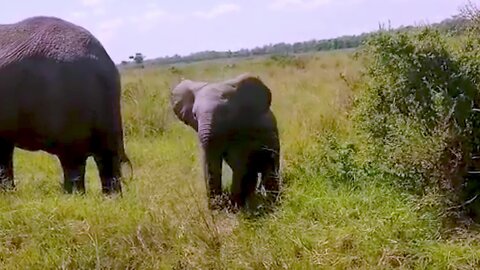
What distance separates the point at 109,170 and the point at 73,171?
311 millimetres

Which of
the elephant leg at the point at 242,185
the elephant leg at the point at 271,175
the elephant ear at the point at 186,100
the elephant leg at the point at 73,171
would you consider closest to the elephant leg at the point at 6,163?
the elephant leg at the point at 73,171

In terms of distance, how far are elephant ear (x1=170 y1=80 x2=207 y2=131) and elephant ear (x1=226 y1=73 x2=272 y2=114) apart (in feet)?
1.87

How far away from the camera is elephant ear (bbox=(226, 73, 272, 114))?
6.79m

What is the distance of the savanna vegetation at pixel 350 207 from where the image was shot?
5.29 m

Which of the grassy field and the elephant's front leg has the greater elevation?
the elephant's front leg

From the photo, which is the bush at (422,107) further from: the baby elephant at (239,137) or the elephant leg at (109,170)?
the elephant leg at (109,170)

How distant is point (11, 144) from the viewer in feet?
23.4

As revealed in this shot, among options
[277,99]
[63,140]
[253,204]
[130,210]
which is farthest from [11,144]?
[277,99]

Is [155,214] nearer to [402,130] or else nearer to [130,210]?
[130,210]

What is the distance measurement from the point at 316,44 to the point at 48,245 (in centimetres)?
4213

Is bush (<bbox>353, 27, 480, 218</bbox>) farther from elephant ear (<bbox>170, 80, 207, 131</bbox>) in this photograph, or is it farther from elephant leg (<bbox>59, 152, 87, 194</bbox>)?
elephant leg (<bbox>59, 152, 87, 194</bbox>)

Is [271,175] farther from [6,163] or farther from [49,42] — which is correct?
[6,163]

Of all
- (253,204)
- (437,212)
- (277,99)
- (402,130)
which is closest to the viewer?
(437,212)

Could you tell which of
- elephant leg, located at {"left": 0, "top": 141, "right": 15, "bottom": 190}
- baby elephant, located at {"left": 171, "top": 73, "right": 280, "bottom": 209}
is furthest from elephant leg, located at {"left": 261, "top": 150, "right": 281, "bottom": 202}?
elephant leg, located at {"left": 0, "top": 141, "right": 15, "bottom": 190}
